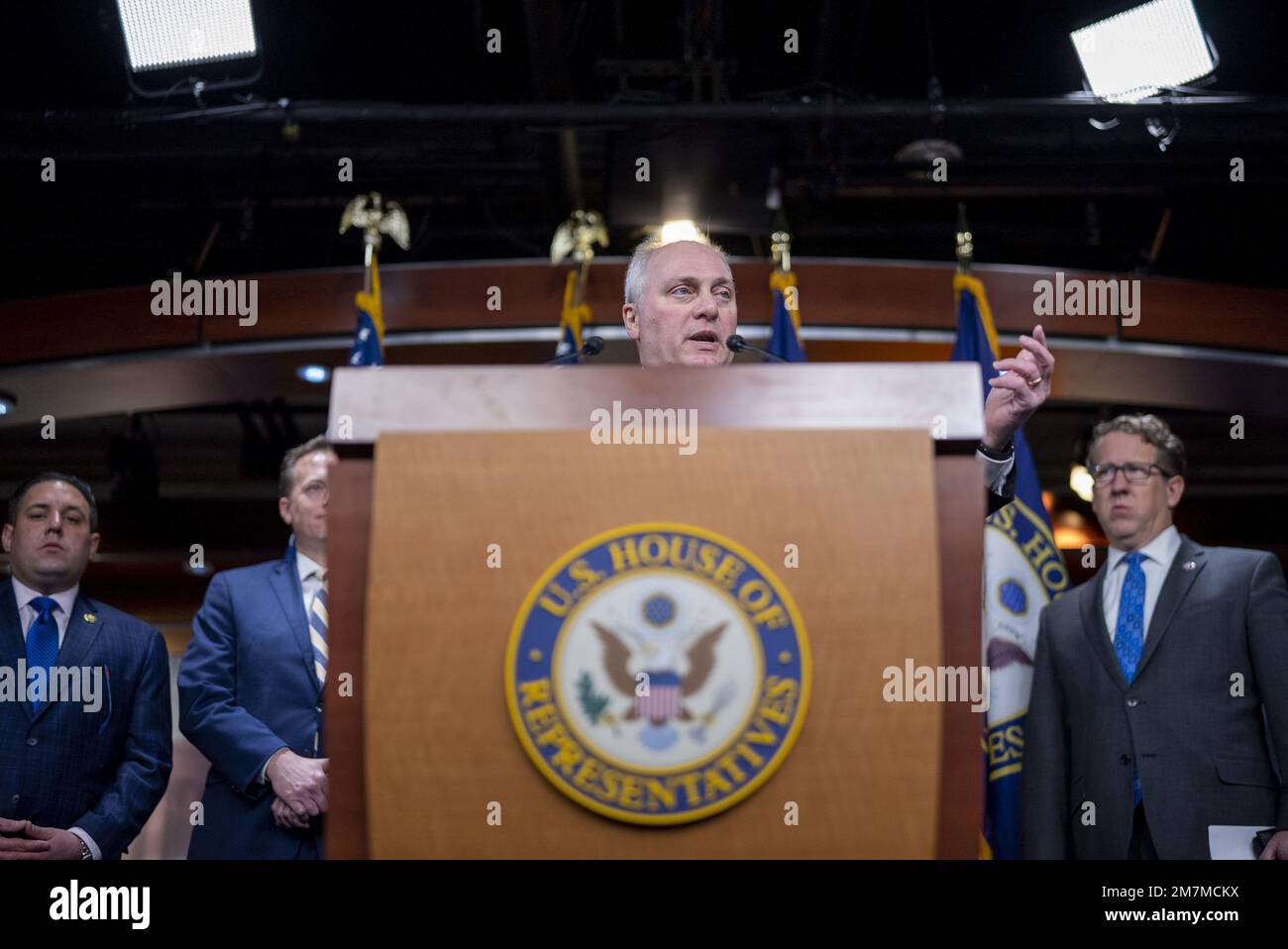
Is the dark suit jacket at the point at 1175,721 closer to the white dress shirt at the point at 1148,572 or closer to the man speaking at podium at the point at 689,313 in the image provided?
the white dress shirt at the point at 1148,572

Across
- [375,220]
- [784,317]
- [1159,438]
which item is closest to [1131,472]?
[1159,438]

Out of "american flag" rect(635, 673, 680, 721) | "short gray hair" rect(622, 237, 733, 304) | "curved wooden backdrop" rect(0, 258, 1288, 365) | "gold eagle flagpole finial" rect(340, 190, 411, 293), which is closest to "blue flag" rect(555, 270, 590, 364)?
"curved wooden backdrop" rect(0, 258, 1288, 365)

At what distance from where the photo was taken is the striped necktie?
2.60 metres

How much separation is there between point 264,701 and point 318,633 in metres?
0.16

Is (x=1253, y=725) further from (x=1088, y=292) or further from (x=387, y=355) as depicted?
(x=387, y=355)

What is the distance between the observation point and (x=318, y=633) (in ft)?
8.68

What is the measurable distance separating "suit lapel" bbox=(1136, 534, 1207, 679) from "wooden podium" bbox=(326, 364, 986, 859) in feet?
5.02

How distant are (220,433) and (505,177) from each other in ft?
11.3
